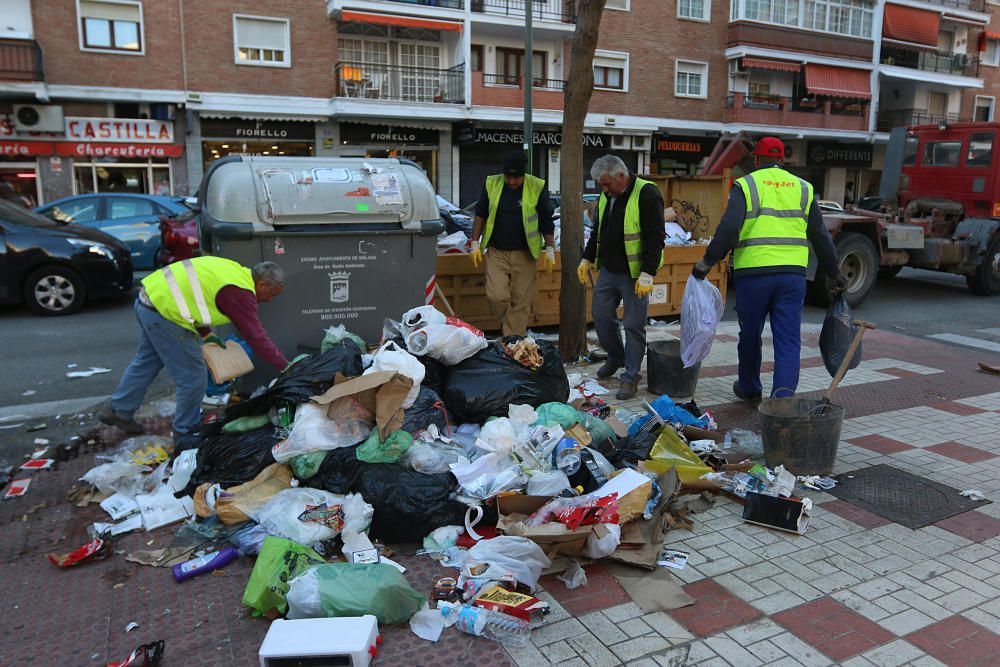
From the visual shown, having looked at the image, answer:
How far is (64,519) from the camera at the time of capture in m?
3.87

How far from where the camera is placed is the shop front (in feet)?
63.5

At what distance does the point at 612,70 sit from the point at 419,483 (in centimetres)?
2279

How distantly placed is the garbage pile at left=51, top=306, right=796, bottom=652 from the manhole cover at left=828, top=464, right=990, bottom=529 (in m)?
0.58

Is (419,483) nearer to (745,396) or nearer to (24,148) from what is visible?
(745,396)

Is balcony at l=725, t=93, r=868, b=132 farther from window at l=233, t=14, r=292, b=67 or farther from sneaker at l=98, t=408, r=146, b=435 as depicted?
sneaker at l=98, t=408, r=146, b=435

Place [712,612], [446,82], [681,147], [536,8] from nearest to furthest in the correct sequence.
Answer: [712,612] < [446,82] < [536,8] < [681,147]

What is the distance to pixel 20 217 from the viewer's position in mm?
9523

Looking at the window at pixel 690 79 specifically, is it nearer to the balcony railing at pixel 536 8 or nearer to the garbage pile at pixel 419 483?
the balcony railing at pixel 536 8

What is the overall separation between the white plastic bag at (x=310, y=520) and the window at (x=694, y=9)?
25208mm

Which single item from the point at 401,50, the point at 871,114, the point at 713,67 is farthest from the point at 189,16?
the point at 871,114

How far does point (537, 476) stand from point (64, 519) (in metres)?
2.43

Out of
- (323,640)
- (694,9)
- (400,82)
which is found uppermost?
(694,9)

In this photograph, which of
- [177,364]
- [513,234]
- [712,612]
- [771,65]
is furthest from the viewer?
[771,65]

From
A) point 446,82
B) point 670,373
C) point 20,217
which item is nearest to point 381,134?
point 446,82
